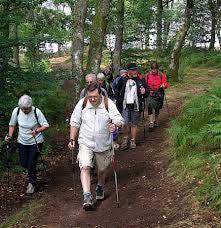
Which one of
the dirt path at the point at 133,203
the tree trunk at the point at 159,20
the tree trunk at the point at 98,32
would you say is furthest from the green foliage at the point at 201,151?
the tree trunk at the point at 159,20

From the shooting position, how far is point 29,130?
9289 mm

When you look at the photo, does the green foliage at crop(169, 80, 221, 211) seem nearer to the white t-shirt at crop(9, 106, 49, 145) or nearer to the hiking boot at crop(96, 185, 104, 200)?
the hiking boot at crop(96, 185, 104, 200)

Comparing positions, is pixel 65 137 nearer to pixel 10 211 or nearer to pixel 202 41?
pixel 10 211

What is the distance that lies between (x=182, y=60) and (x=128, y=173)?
952 inches

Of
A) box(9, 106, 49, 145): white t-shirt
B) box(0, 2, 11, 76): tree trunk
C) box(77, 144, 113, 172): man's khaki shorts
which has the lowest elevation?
box(77, 144, 113, 172): man's khaki shorts

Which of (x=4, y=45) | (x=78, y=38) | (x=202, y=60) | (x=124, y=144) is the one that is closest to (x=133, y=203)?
(x=124, y=144)

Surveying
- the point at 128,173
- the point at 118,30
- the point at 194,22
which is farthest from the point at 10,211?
the point at 194,22

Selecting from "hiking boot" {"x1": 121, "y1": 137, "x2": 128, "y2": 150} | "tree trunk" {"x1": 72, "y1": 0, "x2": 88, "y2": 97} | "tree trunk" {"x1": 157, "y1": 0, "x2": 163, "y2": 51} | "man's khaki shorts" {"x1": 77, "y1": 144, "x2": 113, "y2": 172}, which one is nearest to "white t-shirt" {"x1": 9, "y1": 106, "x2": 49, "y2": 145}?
"man's khaki shorts" {"x1": 77, "y1": 144, "x2": 113, "y2": 172}

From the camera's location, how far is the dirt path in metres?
6.76

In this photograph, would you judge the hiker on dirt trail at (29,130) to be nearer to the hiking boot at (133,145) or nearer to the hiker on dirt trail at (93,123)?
the hiker on dirt trail at (93,123)

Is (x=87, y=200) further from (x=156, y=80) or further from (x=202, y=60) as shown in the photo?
(x=202, y=60)

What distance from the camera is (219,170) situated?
734cm

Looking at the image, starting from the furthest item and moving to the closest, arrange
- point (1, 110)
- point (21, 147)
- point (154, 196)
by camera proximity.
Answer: point (1, 110), point (21, 147), point (154, 196)

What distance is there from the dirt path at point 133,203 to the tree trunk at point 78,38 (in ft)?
15.7
